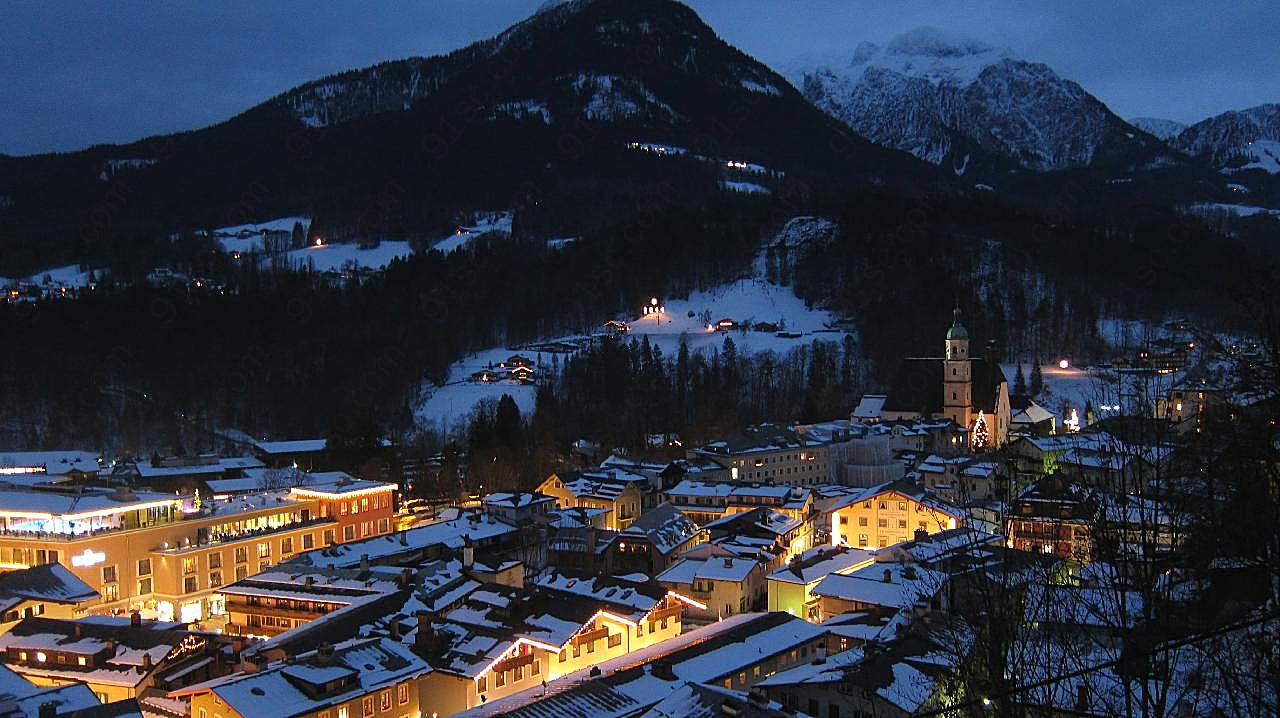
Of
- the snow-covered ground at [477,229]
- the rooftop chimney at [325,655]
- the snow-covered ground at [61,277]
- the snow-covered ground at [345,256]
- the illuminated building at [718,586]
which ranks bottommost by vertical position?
the illuminated building at [718,586]

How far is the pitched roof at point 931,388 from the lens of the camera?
59.7 m

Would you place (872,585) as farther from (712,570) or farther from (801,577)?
(712,570)

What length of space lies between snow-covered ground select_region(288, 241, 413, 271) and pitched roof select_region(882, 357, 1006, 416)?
81731mm

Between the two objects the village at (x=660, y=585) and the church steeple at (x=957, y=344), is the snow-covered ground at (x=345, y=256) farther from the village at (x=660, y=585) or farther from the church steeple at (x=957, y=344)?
the church steeple at (x=957, y=344)

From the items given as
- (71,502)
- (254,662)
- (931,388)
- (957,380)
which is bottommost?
(254,662)

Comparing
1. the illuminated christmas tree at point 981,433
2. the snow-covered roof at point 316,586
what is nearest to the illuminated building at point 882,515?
the snow-covered roof at point 316,586

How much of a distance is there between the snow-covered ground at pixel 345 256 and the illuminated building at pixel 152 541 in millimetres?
94753

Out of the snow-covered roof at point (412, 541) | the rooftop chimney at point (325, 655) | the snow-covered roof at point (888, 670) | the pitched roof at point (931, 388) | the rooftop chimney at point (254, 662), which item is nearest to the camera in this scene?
the snow-covered roof at point (888, 670)

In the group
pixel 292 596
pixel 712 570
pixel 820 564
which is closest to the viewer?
pixel 292 596

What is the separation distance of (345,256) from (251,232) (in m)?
19.9

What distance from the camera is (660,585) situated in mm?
28172

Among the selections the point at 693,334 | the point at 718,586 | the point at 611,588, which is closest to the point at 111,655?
the point at 611,588

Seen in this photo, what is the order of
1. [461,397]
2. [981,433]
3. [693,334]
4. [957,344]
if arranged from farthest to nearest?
[693,334]
[461,397]
[957,344]
[981,433]

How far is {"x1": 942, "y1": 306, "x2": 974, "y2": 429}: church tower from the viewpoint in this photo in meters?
58.6
